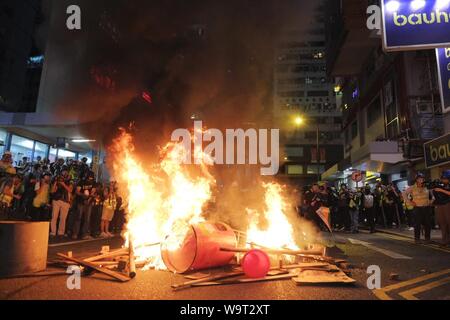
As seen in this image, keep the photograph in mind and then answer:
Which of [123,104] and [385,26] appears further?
[123,104]

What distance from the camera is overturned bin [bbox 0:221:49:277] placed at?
4.49 metres

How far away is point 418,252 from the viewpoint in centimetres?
737

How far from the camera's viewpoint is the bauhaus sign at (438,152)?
7.52 metres

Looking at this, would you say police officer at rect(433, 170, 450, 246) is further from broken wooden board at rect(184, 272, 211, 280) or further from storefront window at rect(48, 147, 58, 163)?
storefront window at rect(48, 147, 58, 163)

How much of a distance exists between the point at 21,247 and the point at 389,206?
46.6 feet

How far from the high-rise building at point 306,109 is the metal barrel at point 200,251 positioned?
45.7 metres

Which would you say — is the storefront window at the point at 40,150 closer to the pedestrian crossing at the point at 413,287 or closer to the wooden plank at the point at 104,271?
the wooden plank at the point at 104,271

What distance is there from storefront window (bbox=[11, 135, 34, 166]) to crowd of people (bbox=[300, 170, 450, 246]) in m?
14.7

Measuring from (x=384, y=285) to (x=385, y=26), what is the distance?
4.41m

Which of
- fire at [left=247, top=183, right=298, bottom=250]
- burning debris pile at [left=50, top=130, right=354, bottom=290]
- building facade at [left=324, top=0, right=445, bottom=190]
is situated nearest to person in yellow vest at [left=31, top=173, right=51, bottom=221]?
burning debris pile at [left=50, top=130, right=354, bottom=290]

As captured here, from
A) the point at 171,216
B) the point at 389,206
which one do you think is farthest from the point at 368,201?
the point at 171,216

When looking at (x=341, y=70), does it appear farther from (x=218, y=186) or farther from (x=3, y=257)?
(x=3, y=257)

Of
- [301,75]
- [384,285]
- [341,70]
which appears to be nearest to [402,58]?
[341,70]

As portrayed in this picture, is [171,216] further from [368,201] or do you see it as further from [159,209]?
[368,201]
